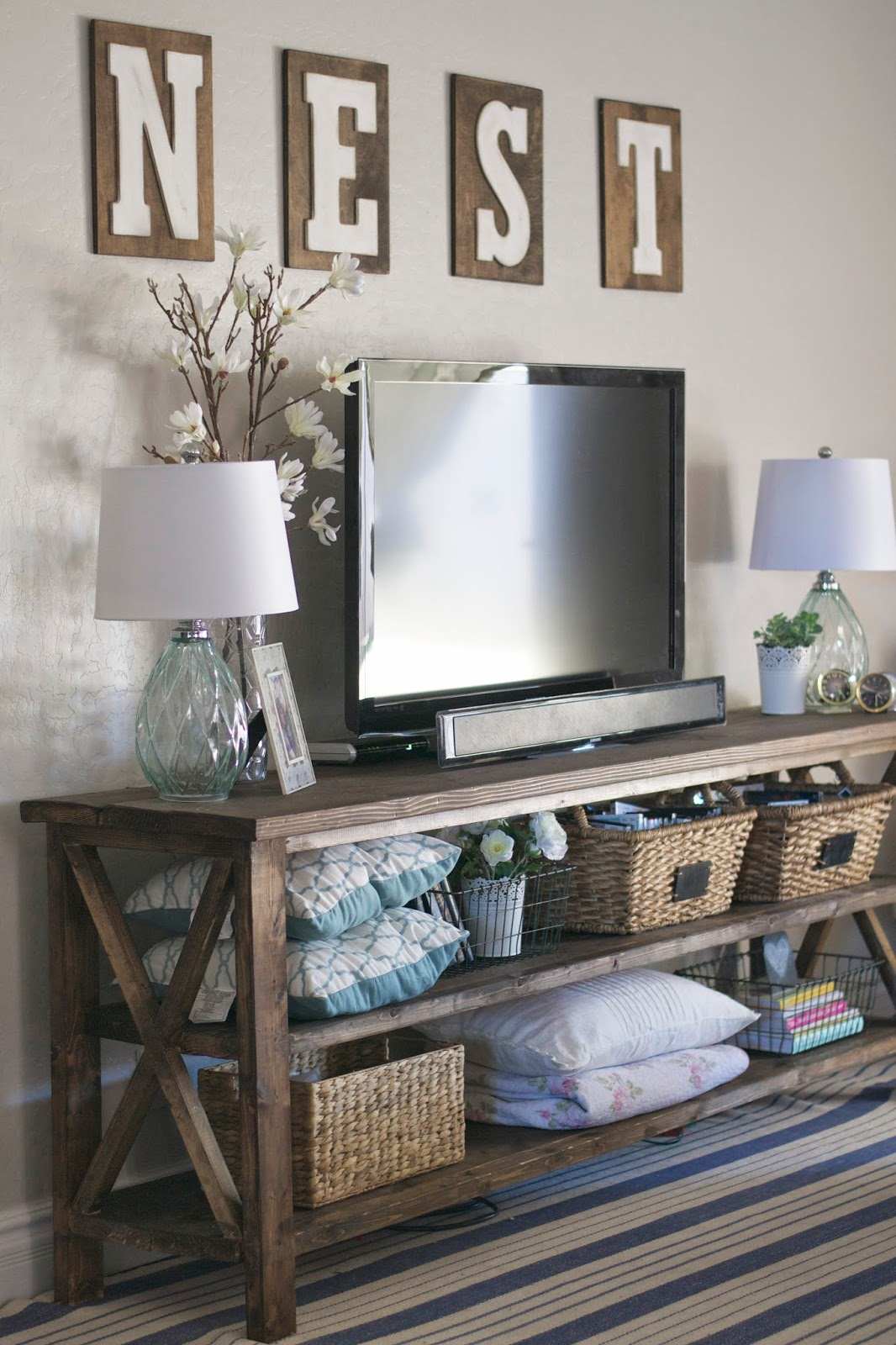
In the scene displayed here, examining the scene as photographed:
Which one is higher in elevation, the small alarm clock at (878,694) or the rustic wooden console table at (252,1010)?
the small alarm clock at (878,694)

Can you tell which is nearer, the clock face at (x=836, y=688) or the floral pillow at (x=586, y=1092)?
the floral pillow at (x=586, y=1092)

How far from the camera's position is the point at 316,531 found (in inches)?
107

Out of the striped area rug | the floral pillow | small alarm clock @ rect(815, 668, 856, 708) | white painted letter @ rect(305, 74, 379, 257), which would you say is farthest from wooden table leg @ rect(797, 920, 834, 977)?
white painted letter @ rect(305, 74, 379, 257)

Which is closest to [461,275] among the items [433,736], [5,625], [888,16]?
[433,736]

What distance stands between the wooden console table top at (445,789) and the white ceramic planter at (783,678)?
0.43ft

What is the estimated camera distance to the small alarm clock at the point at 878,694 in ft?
10.7

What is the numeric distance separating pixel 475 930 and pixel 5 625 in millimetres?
882

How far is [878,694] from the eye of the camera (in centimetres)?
326

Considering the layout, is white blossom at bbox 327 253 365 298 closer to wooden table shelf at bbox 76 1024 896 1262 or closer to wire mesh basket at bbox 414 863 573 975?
wire mesh basket at bbox 414 863 573 975

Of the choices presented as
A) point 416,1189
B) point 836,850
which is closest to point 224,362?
point 416,1189

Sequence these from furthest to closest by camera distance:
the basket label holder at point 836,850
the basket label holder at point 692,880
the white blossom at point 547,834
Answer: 1. the basket label holder at point 836,850
2. the basket label holder at point 692,880
3. the white blossom at point 547,834

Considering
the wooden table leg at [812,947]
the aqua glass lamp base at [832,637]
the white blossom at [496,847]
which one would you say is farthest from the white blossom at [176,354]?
the wooden table leg at [812,947]

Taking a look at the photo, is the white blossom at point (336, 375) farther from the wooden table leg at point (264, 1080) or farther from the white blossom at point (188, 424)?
the wooden table leg at point (264, 1080)

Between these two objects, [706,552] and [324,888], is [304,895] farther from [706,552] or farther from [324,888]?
[706,552]
